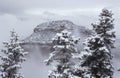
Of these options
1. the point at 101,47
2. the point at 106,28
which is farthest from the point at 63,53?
the point at 106,28

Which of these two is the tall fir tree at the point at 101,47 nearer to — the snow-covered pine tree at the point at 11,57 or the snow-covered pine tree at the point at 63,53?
the snow-covered pine tree at the point at 63,53

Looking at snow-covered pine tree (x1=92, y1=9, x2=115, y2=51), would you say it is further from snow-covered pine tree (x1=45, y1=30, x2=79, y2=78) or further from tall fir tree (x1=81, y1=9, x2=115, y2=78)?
snow-covered pine tree (x1=45, y1=30, x2=79, y2=78)

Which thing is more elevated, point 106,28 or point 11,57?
point 106,28

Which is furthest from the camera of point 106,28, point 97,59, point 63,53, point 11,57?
point 11,57

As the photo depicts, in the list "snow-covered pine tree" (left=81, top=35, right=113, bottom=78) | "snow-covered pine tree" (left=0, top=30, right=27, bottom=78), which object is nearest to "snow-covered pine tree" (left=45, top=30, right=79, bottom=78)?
"snow-covered pine tree" (left=81, top=35, right=113, bottom=78)

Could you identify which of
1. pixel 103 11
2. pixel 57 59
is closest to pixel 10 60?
pixel 57 59

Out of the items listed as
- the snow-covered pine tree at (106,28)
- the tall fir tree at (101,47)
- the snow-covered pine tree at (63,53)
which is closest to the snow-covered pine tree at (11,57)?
the snow-covered pine tree at (63,53)

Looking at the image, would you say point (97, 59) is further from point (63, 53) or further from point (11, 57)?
point (11, 57)

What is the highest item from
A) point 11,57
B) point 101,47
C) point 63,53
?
point 101,47
